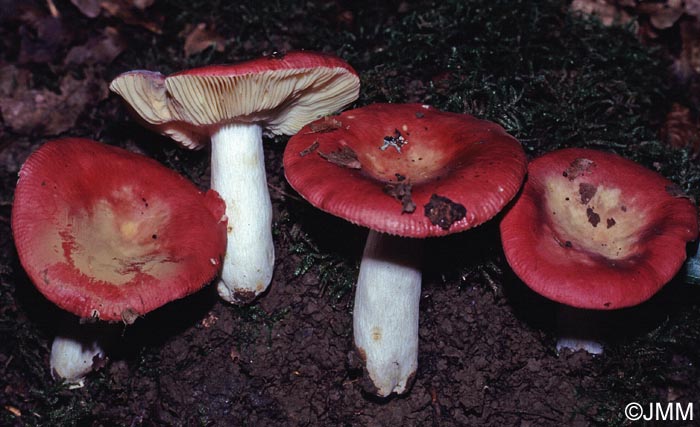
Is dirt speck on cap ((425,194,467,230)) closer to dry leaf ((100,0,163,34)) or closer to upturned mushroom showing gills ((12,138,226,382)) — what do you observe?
upturned mushroom showing gills ((12,138,226,382))

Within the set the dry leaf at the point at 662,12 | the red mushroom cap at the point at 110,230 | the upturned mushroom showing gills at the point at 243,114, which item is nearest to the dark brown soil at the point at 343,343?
the upturned mushroom showing gills at the point at 243,114

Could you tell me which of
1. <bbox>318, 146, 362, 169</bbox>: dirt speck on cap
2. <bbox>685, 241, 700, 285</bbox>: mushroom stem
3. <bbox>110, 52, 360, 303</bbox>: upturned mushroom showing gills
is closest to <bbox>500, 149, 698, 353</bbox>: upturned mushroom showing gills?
<bbox>685, 241, 700, 285</bbox>: mushroom stem

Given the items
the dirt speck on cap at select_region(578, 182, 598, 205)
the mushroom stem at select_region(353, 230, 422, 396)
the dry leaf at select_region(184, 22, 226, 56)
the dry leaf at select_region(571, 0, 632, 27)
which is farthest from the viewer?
the dry leaf at select_region(571, 0, 632, 27)

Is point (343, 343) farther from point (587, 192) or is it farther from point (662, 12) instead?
point (662, 12)

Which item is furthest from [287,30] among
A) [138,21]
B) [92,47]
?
[92,47]

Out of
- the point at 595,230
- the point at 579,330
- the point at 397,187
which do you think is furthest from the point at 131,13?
the point at 579,330

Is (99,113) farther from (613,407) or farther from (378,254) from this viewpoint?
(613,407)

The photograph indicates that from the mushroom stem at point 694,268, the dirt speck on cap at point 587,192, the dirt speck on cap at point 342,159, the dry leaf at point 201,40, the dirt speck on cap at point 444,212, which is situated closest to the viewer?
the dirt speck on cap at point 444,212

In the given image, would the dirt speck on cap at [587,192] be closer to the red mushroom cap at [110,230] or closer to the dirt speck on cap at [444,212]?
the dirt speck on cap at [444,212]
